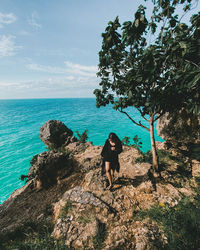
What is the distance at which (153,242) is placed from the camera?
2.99 metres

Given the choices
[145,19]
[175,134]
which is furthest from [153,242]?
[145,19]

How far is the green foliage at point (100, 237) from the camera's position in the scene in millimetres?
3092

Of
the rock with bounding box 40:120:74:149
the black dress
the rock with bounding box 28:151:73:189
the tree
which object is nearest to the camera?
the tree

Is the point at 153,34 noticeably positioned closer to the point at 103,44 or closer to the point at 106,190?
the point at 103,44

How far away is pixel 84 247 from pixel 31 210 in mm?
3407

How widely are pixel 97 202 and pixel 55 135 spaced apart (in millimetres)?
13256

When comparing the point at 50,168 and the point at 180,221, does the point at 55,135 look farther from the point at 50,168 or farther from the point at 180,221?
the point at 180,221

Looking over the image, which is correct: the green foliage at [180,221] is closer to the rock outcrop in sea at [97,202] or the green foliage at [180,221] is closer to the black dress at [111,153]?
the rock outcrop in sea at [97,202]

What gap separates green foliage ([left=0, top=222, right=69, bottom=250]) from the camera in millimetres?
3125

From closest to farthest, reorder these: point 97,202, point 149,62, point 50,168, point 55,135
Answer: point 149,62
point 97,202
point 50,168
point 55,135

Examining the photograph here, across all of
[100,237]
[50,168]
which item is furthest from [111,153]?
[50,168]

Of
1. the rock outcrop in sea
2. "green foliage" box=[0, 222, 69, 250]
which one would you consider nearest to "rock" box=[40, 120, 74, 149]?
the rock outcrop in sea

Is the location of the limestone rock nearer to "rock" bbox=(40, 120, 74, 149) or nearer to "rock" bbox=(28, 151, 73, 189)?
"rock" bbox=(40, 120, 74, 149)

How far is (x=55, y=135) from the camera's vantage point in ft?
52.2
